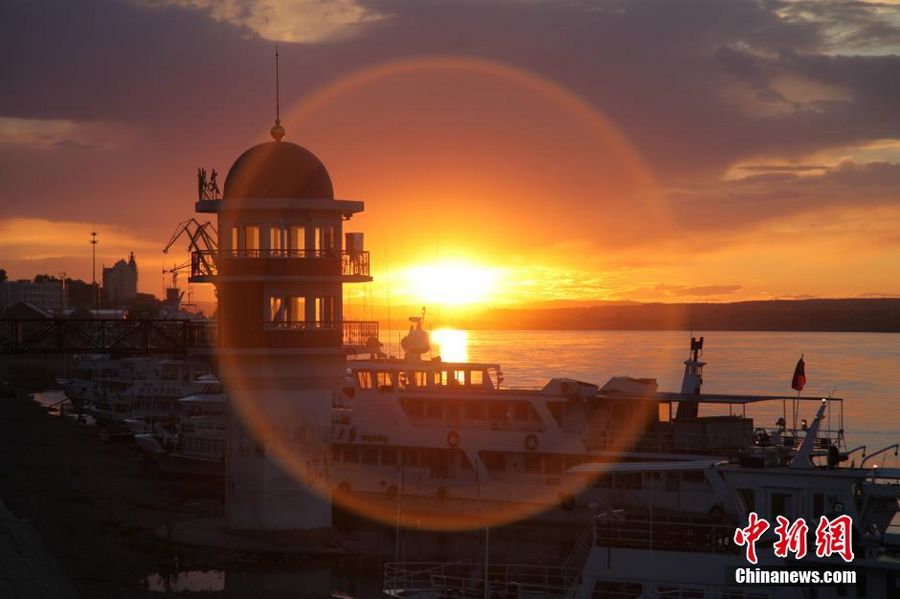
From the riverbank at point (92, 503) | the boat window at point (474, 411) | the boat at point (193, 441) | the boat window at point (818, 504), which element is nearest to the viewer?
the boat window at point (818, 504)

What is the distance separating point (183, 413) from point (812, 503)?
2156 inches

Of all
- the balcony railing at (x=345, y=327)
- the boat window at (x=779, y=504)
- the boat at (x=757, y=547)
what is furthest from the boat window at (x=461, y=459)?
the boat window at (x=779, y=504)

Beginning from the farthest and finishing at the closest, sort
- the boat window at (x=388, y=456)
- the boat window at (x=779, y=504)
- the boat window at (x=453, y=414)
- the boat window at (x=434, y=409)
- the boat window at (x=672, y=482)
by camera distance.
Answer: the boat window at (x=388, y=456), the boat window at (x=434, y=409), the boat window at (x=453, y=414), the boat window at (x=672, y=482), the boat window at (x=779, y=504)

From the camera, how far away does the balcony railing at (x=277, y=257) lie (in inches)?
1499

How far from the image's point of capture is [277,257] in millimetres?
38062

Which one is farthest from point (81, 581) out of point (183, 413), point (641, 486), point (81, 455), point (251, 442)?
point (183, 413)

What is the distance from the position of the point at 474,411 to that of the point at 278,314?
10.8 m

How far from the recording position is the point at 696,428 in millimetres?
43031

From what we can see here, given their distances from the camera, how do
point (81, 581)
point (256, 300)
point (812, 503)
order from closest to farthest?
1. point (812, 503)
2. point (81, 581)
3. point (256, 300)

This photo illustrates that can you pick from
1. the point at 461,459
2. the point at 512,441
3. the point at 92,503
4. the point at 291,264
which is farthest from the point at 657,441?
the point at 92,503

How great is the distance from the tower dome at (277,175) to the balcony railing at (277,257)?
1811 millimetres

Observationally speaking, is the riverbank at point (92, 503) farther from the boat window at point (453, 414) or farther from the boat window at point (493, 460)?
the boat window at point (493, 460)

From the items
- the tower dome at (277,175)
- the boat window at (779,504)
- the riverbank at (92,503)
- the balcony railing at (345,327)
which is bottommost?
the riverbank at (92,503)

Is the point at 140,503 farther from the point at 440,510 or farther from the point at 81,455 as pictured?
the point at 81,455
